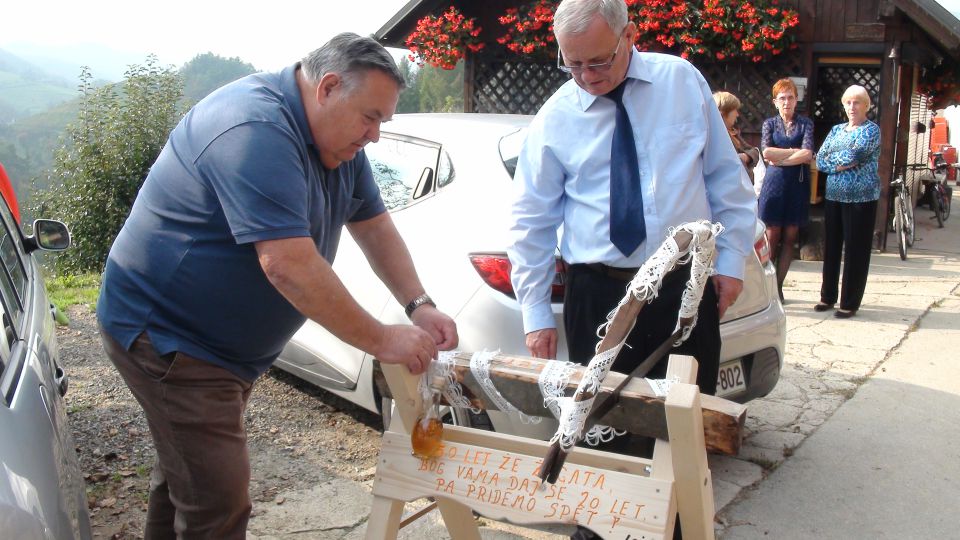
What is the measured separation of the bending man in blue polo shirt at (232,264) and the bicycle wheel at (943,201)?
1281cm

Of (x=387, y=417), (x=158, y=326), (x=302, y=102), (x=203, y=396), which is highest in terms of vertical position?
(x=302, y=102)

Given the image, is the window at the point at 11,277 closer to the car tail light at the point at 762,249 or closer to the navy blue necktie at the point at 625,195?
the navy blue necktie at the point at 625,195

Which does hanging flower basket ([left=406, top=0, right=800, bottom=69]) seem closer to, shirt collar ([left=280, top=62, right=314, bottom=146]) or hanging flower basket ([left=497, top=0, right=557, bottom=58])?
hanging flower basket ([left=497, top=0, right=557, bottom=58])

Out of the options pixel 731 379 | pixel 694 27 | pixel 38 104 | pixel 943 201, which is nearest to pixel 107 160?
pixel 694 27

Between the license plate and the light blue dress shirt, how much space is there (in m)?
0.87

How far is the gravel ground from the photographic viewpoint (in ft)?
11.9

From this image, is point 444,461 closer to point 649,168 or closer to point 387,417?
point 649,168

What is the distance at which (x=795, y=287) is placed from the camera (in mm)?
8039

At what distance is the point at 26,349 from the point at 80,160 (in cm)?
1145

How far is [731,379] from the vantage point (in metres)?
3.61

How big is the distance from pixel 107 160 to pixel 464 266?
10.7 meters

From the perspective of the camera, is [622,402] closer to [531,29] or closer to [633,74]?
[633,74]

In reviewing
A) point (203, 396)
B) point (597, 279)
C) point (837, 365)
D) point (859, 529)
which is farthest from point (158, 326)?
point (837, 365)

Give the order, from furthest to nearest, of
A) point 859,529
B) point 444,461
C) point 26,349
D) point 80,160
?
point 80,160
point 859,529
point 26,349
point 444,461
